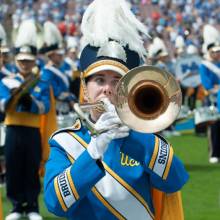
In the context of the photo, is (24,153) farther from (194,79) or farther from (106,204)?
(194,79)

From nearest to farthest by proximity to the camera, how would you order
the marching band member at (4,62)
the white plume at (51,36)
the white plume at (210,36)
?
the marching band member at (4,62)
the white plume at (51,36)
the white plume at (210,36)

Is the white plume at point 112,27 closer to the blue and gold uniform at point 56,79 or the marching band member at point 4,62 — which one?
the marching band member at point 4,62

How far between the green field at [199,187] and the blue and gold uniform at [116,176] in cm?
504

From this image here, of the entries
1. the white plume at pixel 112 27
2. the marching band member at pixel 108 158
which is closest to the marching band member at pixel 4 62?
the white plume at pixel 112 27

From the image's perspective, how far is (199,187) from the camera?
10578mm

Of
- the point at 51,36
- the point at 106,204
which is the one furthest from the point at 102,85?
the point at 51,36

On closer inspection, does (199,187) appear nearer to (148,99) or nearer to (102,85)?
(102,85)

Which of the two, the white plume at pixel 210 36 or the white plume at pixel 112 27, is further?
the white plume at pixel 210 36

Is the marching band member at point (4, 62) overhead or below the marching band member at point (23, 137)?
overhead

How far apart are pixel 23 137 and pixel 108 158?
5465 millimetres

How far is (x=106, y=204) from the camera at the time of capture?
353 centimetres

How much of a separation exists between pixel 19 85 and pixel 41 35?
5270 millimetres

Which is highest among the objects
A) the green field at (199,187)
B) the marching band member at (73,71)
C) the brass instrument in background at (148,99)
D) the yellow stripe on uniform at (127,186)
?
the brass instrument in background at (148,99)

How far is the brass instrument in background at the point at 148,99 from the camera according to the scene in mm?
3176
